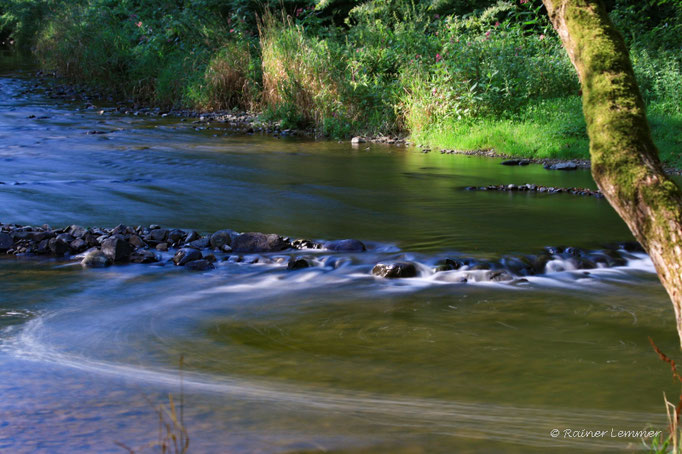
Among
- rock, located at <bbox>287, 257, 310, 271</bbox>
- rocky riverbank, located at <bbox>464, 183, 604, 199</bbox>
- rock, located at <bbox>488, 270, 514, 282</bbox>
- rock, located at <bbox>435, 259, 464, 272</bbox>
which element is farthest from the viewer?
rocky riverbank, located at <bbox>464, 183, 604, 199</bbox>

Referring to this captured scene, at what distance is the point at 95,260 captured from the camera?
652 cm

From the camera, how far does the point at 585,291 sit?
5.66 metres

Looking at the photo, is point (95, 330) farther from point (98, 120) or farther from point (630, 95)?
point (98, 120)

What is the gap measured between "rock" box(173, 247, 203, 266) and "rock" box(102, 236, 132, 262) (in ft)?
1.59

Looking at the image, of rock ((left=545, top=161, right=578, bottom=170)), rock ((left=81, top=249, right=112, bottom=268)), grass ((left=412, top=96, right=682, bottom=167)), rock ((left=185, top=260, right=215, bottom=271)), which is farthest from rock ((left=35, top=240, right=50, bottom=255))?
grass ((left=412, top=96, right=682, bottom=167))

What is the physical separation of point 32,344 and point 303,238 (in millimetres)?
3626

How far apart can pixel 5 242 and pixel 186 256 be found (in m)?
1.96

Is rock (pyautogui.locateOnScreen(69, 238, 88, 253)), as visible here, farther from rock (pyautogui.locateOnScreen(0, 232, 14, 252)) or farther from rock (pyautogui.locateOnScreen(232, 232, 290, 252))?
rock (pyautogui.locateOnScreen(232, 232, 290, 252))

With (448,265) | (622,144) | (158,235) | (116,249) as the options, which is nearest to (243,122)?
(158,235)

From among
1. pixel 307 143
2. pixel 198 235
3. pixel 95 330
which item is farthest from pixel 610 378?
pixel 307 143

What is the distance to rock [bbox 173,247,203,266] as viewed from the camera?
21.5ft

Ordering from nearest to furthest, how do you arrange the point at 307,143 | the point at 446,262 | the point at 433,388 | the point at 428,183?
the point at 433,388 < the point at 446,262 < the point at 428,183 < the point at 307,143

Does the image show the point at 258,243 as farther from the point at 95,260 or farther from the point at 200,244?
the point at 95,260

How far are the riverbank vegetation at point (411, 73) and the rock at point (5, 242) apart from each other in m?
8.90
